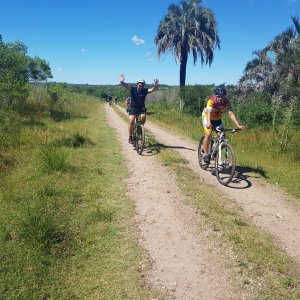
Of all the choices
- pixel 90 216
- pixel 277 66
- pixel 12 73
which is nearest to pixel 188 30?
pixel 277 66

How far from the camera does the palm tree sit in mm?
28531

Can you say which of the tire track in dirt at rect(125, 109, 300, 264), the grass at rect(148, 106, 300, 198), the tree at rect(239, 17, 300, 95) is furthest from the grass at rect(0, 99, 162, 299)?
the tree at rect(239, 17, 300, 95)

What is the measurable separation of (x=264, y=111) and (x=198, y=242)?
1203cm

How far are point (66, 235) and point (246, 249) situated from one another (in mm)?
2443

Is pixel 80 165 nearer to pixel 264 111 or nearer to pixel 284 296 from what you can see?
pixel 284 296

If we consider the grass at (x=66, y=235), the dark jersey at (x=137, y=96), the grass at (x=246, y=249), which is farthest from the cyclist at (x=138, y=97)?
the grass at (x=246, y=249)

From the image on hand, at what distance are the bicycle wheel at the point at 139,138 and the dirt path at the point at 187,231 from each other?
4.79 ft

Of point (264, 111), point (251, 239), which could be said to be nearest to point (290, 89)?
point (264, 111)

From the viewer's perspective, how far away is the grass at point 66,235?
3.58 m

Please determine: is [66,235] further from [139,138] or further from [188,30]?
[188,30]

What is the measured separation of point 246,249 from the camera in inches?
174

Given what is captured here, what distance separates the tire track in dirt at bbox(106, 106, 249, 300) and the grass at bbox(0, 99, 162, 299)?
186 mm

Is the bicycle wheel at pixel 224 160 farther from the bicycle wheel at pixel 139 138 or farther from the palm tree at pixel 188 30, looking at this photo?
the palm tree at pixel 188 30

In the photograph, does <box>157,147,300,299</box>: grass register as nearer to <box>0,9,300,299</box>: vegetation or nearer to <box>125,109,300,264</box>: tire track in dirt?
<box>0,9,300,299</box>: vegetation
